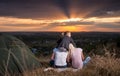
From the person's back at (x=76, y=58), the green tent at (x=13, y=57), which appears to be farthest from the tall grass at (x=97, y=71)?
the green tent at (x=13, y=57)

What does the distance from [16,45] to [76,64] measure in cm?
219

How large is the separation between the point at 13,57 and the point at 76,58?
2177 millimetres

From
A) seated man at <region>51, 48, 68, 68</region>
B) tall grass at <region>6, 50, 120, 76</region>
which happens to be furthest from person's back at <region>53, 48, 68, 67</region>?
tall grass at <region>6, 50, 120, 76</region>

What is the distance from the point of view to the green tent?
43.7ft

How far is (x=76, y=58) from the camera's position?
13.8 meters

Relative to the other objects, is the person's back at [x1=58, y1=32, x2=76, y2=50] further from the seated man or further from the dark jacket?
the seated man

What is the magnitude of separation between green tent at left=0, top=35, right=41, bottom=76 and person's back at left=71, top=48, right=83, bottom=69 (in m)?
1.44

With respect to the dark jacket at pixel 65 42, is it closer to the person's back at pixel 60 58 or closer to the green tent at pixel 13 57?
the person's back at pixel 60 58

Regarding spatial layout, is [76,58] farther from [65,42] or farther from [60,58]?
[65,42]

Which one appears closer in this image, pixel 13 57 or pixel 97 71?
pixel 97 71

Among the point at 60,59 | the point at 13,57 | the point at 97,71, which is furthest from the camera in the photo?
the point at 60,59

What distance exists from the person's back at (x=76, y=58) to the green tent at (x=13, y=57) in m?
1.44

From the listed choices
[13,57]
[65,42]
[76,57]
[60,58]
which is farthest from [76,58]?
[13,57]

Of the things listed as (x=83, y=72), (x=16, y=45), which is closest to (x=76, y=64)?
(x=83, y=72)
